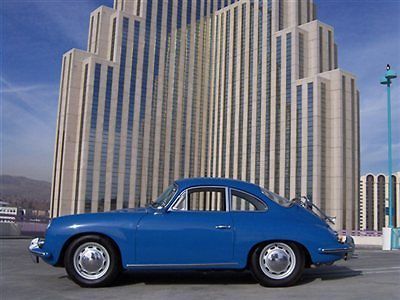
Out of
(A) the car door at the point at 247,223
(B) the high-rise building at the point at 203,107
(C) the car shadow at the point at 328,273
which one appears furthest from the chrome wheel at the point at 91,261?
(B) the high-rise building at the point at 203,107

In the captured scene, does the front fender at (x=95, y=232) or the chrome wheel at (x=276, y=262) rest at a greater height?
the front fender at (x=95, y=232)

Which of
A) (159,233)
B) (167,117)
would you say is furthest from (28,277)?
(167,117)

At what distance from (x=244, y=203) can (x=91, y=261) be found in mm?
2144

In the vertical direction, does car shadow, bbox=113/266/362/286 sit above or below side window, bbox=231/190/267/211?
below

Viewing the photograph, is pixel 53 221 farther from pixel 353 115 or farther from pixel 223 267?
pixel 353 115

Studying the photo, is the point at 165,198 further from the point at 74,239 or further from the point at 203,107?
the point at 203,107

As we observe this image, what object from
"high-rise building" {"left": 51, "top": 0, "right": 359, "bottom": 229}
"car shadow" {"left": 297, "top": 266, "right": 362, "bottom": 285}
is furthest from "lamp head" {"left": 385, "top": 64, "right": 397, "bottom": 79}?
"high-rise building" {"left": 51, "top": 0, "right": 359, "bottom": 229}

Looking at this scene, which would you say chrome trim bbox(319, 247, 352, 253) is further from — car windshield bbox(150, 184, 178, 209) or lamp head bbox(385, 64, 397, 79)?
lamp head bbox(385, 64, 397, 79)

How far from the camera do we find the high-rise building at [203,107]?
247ft

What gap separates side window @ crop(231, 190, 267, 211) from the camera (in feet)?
19.4

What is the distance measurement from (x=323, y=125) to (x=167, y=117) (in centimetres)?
3188

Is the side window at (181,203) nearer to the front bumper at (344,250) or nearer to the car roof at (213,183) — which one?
the car roof at (213,183)

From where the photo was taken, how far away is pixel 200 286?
562 cm

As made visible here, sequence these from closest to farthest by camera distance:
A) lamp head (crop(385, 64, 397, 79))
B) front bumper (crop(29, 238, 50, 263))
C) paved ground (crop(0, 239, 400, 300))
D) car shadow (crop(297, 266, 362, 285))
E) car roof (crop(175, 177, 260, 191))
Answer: paved ground (crop(0, 239, 400, 300)) → front bumper (crop(29, 238, 50, 263)) → car roof (crop(175, 177, 260, 191)) → car shadow (crop(297, 266, 362, 285)) → lamp head (crop(385, 64, 397, 79))
